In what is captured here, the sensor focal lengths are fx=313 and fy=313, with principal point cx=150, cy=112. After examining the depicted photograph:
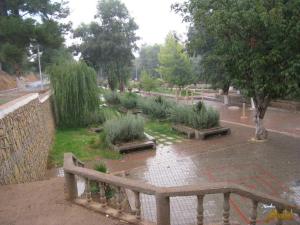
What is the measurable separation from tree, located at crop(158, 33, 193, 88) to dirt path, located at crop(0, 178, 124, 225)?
2773 centimetres

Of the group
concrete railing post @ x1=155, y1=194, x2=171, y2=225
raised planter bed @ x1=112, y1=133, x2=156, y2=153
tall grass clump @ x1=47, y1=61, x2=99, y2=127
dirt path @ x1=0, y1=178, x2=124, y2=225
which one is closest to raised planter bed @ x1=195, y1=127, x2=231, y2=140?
raised planter bed @ x1=112, y1=133, x2=156, y2=153

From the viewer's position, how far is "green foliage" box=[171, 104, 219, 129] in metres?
12.5

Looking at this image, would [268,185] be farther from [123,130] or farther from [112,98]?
[112,98]

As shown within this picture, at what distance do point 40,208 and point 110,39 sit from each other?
91.1ft

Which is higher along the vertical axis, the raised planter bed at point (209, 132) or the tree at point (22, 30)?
the tree at point (22, 30)

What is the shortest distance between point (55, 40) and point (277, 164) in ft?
55.1

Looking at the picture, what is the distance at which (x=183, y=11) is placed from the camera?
11.0m

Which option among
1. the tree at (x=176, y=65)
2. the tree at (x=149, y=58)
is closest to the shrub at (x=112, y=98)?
the tree at (x=176, y=65)

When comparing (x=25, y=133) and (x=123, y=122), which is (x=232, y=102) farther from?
(x=25, y=133)

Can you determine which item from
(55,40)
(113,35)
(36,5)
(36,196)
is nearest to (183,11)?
(36,196)

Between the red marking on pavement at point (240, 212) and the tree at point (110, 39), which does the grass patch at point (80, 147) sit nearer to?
the red marking on pavement at point (240, 212)

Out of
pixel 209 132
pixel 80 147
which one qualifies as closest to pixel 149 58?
pixel 209 132

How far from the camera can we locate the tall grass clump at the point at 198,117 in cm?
1250

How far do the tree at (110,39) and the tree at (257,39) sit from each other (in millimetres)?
21032
